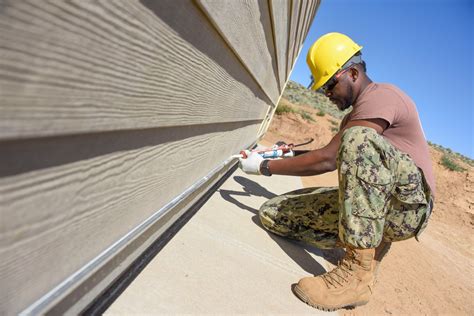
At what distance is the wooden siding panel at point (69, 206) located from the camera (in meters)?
0.59

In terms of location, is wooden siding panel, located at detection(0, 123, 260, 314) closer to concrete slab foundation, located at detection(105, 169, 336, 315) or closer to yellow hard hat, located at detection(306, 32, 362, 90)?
concrete slab foundation, located at detection(105, 169, 336, 315)

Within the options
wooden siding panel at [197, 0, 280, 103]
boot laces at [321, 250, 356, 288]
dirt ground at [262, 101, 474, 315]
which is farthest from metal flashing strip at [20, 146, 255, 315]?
dirt ground at [262, 101, 474, 315]

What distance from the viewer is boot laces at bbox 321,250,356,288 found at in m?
1.73

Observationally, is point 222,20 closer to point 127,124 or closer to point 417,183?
point 127,124

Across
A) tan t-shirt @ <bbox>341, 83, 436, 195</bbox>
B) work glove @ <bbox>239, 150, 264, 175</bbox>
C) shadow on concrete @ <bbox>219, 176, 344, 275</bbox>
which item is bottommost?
shadow on concrete @ <bbox>219, 176, 344, 275</bbox>

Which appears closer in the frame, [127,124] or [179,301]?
[127,124]

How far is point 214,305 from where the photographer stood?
50.9 inches

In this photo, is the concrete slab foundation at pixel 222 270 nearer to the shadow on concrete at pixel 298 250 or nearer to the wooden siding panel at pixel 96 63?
the shadow on concrete at pixel 298 250

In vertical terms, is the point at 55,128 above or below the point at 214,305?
above

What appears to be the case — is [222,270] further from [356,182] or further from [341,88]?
[341,88]

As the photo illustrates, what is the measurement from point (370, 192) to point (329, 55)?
1090 millimetres

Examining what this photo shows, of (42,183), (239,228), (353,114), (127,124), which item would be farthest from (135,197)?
(353,114)

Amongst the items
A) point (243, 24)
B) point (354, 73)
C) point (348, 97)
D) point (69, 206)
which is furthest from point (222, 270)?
point (354, 73)

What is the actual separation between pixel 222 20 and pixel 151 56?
41cm
